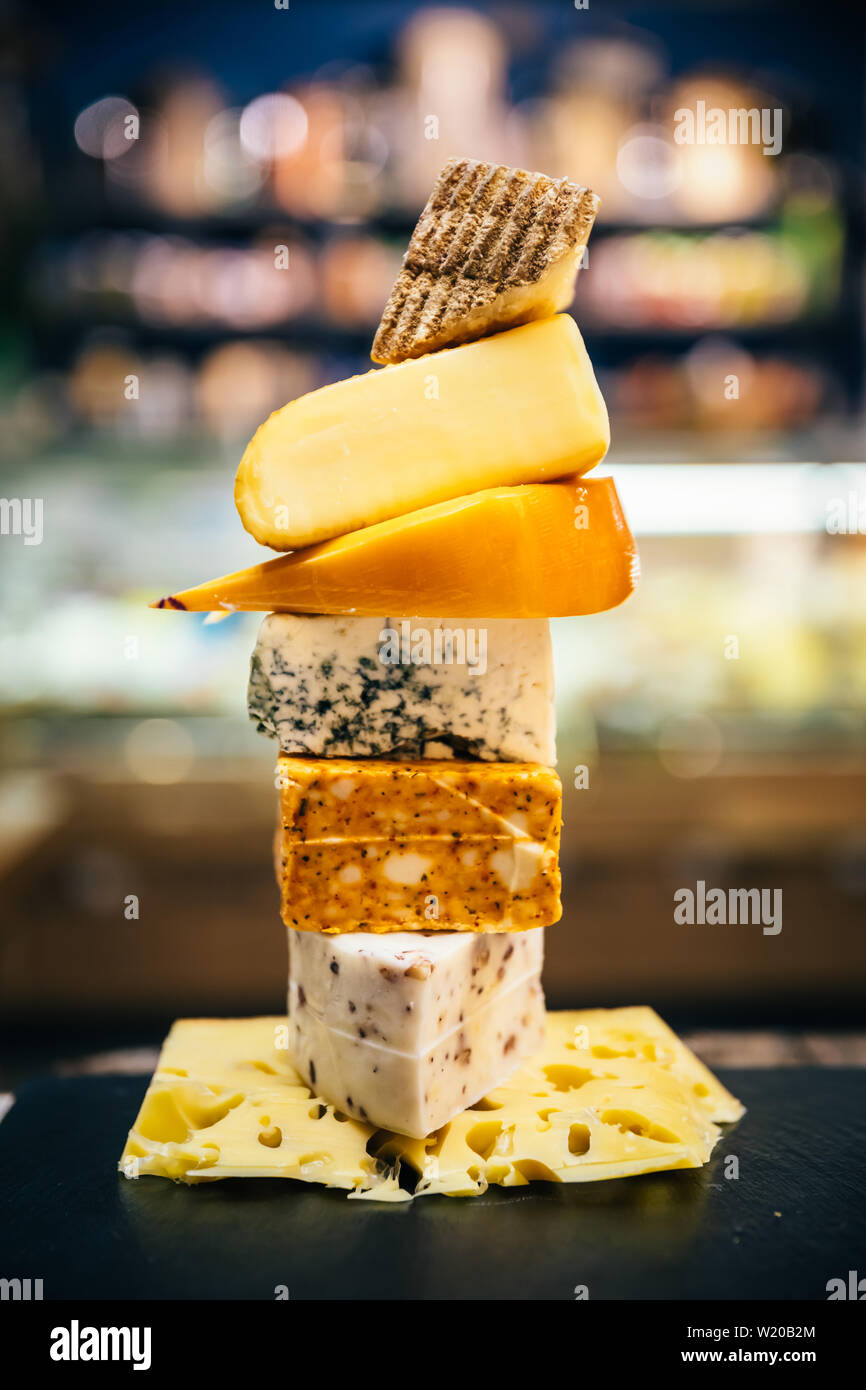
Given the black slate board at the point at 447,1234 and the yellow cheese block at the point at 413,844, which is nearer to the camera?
the black slate board at the point at 447,1234

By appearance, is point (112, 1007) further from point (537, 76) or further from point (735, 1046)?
point (537, 76)

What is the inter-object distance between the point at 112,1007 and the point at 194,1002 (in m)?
0.27

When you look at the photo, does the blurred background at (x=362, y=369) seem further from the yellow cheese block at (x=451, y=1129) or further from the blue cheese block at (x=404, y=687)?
the blue cheese block at (x=404, y=687)

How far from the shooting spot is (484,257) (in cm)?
137

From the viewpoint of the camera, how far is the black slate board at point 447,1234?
1.20m

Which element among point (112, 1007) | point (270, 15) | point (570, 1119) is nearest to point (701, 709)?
point (112, 1007)

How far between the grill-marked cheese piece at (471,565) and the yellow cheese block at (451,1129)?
680 millimetres

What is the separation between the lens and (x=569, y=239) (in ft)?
4.41

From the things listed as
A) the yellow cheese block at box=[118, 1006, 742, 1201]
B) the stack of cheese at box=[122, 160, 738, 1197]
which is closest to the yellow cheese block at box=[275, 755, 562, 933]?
the stack of cheese at box=[122, 160, 738, 1197]

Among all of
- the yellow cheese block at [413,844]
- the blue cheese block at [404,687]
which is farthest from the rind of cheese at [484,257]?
the yellow cheese block at [413,844]

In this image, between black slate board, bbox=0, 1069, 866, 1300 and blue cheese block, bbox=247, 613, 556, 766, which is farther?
blue cheese block, bbox=247, 613, 556, 766

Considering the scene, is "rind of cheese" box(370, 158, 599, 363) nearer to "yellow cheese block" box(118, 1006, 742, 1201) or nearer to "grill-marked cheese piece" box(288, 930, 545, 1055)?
"grill-marked cheese piece" box(288, 930, 545, 1055)

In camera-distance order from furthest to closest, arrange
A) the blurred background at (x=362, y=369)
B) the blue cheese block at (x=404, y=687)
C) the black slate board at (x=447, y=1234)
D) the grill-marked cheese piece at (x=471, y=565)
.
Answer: the blurred background at (x=362, y=369)
the blue cheese block at (x=404, y=687)
the grill-marked cheese piece at (x=471, y=565)
the black slate board at (x=447, y=1234)

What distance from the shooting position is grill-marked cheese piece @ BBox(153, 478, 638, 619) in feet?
4.35
